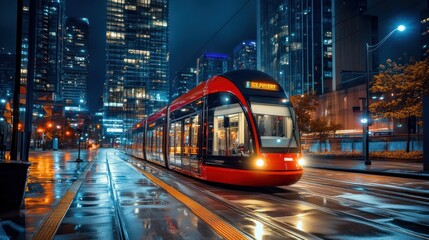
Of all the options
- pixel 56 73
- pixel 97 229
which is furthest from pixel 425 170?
pixel 56 73

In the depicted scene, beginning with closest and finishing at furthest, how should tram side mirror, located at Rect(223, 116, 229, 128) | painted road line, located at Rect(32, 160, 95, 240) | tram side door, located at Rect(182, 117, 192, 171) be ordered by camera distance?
painted road line, located at Rect(32, 160, 95, 240), tram side mirror, located at Rect(223, 116, 229, 128), tram side door, located at Rect(182, 117, 192, 171)

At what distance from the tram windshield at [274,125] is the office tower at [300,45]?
81.0 m

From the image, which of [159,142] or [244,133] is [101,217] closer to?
[244,133]

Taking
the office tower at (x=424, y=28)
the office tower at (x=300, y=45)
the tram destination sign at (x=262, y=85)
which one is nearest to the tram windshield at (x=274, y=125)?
the tram destination sign at (x=262, y=85)

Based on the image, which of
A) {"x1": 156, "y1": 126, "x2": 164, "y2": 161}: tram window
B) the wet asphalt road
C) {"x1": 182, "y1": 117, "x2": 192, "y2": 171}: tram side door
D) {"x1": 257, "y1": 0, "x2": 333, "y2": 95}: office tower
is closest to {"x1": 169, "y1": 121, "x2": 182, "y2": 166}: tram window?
{"x1": 182, "y1": 117, "x2": 192, "y2": 171}: tram side door

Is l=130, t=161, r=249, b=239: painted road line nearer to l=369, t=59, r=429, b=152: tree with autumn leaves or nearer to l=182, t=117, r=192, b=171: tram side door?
l=182, t=117, r=192, b=171: tram side door

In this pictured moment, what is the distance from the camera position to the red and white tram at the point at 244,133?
11867mm

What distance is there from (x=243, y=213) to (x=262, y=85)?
18.6 feet

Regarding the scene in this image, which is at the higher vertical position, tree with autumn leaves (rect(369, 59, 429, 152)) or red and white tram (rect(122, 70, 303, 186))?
tree with autumn leaves (rect(369, 59, 429, 152))

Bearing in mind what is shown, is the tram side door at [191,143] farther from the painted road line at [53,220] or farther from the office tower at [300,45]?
the office tower at [300,45]

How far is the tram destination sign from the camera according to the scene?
511 inches

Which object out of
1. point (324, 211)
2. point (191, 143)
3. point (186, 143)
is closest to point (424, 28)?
point (186, 143)

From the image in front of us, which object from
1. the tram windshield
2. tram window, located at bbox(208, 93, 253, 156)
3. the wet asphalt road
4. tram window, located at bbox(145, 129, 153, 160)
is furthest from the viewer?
tram window, located at bbox(145, 129, 153, 160)

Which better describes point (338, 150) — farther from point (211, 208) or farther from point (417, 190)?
point (211, 208)
